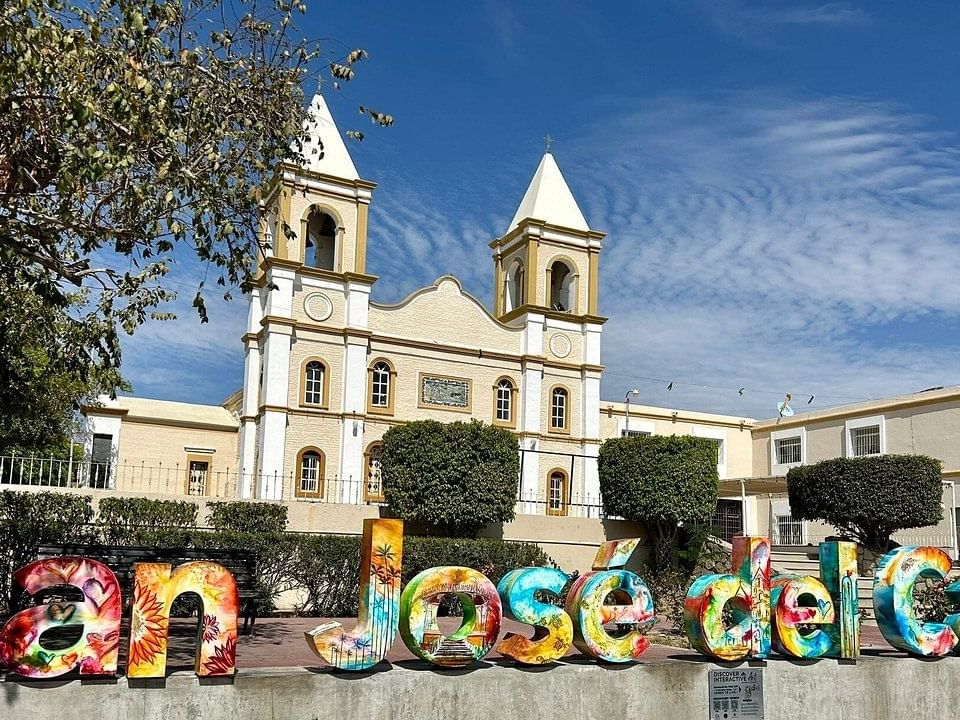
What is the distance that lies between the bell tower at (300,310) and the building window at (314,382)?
166 millimetres

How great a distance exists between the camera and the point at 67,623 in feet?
22.9

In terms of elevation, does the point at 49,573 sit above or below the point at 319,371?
below

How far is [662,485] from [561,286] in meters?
16.0

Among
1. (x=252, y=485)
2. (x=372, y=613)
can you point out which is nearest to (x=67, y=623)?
(x=372, y=613)

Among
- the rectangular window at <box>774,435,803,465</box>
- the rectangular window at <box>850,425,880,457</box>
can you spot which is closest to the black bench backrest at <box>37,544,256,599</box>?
the rectangular window at <box>850,425,880,457</box>

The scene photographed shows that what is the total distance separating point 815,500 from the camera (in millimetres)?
24672

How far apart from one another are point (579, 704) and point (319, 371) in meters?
22.1

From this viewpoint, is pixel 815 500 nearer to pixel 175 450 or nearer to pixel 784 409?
pixel 784 409

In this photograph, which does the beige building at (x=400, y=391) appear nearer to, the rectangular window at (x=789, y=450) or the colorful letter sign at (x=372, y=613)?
the rectangular window at (x=789, y=450)

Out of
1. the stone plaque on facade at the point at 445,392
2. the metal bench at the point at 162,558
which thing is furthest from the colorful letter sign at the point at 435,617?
the stone plaque on facade at the point at 445,392

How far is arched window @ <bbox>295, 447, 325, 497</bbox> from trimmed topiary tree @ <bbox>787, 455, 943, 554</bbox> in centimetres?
1421

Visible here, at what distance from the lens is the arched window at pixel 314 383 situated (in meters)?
29.3

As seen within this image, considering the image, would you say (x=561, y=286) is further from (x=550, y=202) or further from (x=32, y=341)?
(x=32, y=341)

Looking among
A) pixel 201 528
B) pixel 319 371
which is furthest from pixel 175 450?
pixel 201 528
